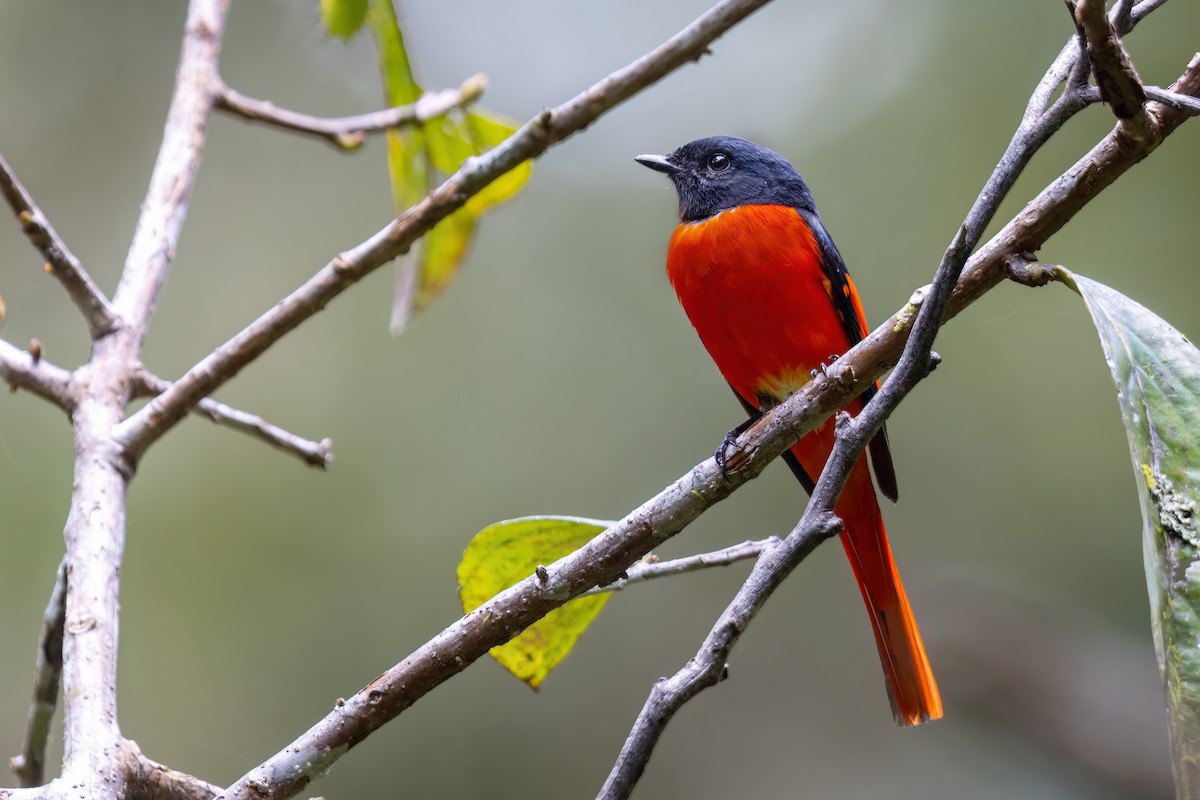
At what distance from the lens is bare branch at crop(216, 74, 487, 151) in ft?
9.12

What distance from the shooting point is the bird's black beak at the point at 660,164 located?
147 inches

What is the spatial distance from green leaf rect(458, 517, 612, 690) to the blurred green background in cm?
353

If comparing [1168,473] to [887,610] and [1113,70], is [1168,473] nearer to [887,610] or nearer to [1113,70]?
[1113,70]

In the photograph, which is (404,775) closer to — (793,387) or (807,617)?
(807,617)

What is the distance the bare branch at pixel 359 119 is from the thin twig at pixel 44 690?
1.35 m

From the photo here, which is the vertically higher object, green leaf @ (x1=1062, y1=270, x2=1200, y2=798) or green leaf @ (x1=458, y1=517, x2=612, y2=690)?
green leaf @ (x1=458, y1=517, x2=612, y2=690)

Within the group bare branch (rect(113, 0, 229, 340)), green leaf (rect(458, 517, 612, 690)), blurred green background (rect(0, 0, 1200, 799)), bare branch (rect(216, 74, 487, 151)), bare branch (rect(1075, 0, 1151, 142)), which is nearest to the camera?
bare branch (rect(1075, 0, 1151, 142))

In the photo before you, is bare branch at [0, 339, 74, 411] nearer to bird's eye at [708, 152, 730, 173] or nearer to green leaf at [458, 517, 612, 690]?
green leaf at [458, 517, 612, 690]

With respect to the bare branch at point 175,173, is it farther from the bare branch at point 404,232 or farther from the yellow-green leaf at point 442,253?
the yellow-green leaf at point 442,253

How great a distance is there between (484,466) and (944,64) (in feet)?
14.2

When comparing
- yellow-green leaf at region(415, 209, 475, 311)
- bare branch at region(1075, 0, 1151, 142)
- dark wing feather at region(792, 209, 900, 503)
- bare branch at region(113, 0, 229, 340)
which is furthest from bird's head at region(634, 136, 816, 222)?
bare branch at region(1075, 0, 1151, 142)

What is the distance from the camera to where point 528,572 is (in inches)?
78.6

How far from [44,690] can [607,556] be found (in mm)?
1284

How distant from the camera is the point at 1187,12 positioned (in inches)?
246
